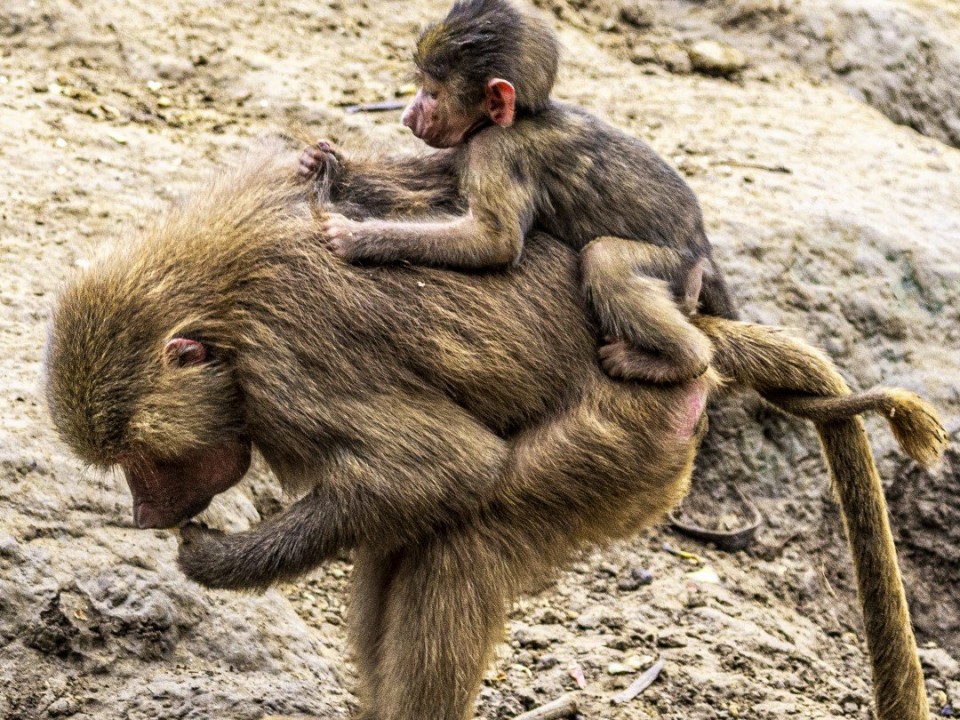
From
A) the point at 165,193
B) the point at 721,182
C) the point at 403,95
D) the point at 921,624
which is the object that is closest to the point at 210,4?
the point at 403,95

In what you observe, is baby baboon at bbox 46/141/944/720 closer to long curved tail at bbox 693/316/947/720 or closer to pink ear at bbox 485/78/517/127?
long curved tail at bbox 693/316/947/720

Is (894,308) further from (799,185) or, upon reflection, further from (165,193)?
(165,193)

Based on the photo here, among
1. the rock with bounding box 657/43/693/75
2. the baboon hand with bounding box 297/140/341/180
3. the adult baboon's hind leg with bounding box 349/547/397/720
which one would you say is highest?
the baboon hand with bounding box 297/140/341/180

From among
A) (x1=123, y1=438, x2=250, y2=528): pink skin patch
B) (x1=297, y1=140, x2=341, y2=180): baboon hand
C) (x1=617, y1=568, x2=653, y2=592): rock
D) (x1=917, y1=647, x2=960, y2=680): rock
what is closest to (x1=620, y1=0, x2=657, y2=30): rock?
(x1=617, y1=568, x2=653, y2=592): rock

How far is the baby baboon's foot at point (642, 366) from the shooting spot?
364 cm

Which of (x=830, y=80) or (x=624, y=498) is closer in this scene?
(x=624, y=498)

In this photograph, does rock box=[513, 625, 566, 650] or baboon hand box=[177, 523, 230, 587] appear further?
rock box=[513, 625, 566, 650]

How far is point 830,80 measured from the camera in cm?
768

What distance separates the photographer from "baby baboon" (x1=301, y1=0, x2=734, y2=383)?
3641mm

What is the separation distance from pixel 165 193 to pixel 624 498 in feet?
9.48

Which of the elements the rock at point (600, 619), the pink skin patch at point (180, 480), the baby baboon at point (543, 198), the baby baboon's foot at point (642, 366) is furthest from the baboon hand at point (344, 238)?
the rock at point (600, 619)

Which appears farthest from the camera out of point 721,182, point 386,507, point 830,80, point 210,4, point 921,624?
point 830,80

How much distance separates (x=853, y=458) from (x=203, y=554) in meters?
2.05

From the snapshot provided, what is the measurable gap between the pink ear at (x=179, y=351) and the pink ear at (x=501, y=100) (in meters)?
1.22
